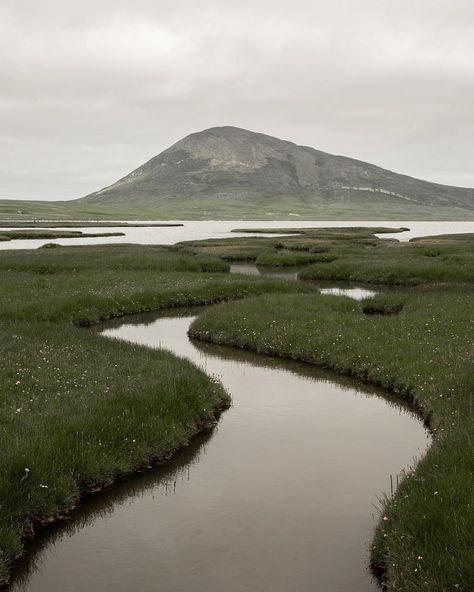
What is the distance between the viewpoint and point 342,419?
1709cm

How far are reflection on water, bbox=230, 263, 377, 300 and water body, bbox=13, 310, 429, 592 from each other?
20.5m

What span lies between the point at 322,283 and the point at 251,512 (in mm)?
38309

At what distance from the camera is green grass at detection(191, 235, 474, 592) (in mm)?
8859

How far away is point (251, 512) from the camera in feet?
37.6

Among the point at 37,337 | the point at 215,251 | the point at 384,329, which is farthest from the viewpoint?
the point at 215,251

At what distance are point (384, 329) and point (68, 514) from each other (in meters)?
17.1

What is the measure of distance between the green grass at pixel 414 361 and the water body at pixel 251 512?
2.81 ft

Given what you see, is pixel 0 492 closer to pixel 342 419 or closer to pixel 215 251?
pixel 342 419

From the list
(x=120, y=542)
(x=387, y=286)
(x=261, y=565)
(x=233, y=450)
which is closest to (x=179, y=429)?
(x=233, y=450)

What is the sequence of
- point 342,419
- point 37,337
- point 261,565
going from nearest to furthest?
point 261,565 < point 342,419 < point 37,337

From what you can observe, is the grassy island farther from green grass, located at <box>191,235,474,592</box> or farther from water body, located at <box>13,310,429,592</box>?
water body, located at <box>13,310,429,592</box>

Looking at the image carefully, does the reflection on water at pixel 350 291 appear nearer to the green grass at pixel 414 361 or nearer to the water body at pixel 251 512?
the green grass at pixel 414 361

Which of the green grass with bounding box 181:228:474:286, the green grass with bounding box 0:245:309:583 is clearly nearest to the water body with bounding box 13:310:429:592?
the green grass with bounding box 0:245:309:583

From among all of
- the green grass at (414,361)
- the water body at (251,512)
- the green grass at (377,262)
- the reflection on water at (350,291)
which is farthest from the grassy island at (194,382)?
the green grass at (377,262)
